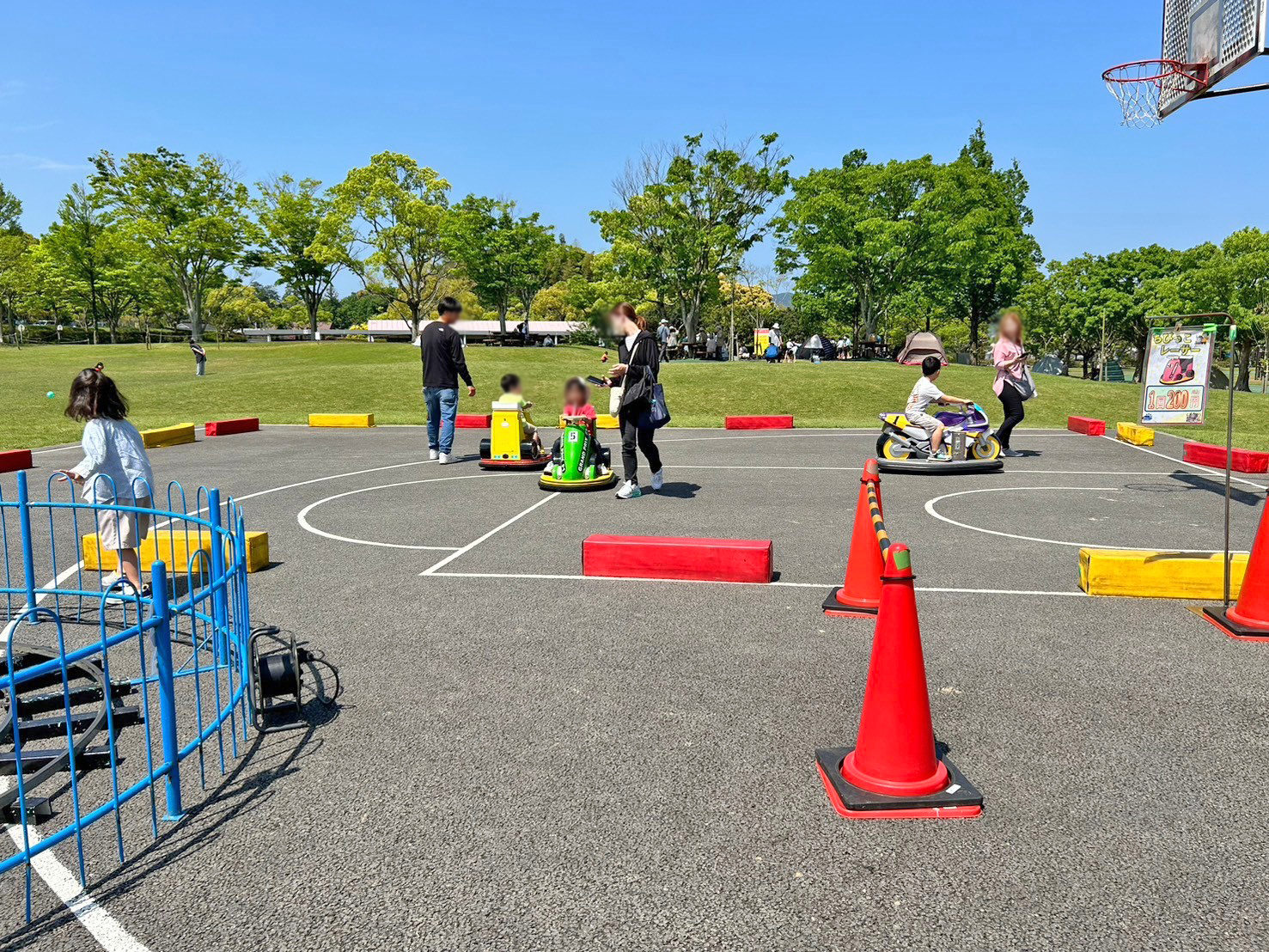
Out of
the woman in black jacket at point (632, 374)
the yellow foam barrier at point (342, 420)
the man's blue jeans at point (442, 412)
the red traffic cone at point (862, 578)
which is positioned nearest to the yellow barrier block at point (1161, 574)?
the red traffic cone at point (862, 578)

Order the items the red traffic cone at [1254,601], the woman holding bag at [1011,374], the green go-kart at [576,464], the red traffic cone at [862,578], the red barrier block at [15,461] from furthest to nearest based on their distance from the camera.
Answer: the woman holding bag at [1011,374] < the red barrier block at [15,461] < the green go-kart at [576,464] < the red traffic cone at [862,578] < the red traffic cone at [1254,601]

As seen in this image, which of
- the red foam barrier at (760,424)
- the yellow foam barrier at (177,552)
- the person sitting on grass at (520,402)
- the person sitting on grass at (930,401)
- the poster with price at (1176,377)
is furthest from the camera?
the red foam barrier at (760,424)

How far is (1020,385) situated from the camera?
13828mm

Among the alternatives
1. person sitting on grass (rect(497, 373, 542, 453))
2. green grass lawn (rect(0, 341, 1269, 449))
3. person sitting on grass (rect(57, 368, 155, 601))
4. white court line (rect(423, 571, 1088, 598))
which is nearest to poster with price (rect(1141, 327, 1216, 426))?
white court line (rect(423, 571, 1088, 598))

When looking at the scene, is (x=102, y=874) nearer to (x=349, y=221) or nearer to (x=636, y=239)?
(x=636, y=239)

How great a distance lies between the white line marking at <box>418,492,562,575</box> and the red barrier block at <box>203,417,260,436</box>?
1188cm

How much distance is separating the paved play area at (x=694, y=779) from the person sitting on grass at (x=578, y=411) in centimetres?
384

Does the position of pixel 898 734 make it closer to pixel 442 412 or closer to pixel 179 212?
pixel 442 412

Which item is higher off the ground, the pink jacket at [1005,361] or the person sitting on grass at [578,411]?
the pink jacket at [1005,361]

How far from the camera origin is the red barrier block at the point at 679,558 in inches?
265

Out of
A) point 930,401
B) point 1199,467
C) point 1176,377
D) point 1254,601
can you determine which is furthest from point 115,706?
point 1199,467

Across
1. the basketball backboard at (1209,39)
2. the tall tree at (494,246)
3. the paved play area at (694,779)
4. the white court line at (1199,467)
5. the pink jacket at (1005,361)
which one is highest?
the tall tree at (494,246)

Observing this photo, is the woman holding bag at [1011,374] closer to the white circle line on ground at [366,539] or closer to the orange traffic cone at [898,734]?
the white circle line on ground at [366,539]

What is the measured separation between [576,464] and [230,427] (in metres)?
12.3
